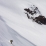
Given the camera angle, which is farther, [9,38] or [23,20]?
[23,20]

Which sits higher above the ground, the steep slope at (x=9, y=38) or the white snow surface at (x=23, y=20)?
the white snow surface at (x=23, y=20)

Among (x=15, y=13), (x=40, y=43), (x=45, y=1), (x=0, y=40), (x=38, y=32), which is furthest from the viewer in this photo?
(x=45, y=1)

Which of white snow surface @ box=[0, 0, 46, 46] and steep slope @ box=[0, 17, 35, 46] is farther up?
white snow surface @ box=[0, 0, 46, 46]

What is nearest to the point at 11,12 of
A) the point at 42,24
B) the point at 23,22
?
the point at 23,22

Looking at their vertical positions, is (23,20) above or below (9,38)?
above

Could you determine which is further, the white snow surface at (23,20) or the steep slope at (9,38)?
the white snow surface at (23,20)

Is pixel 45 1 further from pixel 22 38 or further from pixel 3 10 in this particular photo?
pixel 22 38

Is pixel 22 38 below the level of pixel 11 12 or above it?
below

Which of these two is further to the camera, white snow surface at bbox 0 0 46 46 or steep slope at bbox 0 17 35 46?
white snow surface at bbox 0 0 46 46
